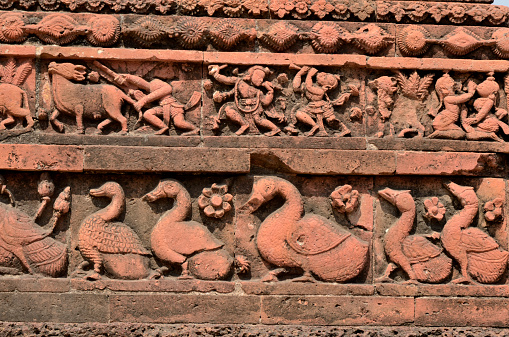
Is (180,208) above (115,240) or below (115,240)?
above

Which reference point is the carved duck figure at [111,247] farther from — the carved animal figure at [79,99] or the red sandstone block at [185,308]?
the carved animal figure at [79,99]

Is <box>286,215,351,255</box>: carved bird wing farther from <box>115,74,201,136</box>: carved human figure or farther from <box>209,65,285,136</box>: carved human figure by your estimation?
<box>115,74,201,136</box>: carved human figure

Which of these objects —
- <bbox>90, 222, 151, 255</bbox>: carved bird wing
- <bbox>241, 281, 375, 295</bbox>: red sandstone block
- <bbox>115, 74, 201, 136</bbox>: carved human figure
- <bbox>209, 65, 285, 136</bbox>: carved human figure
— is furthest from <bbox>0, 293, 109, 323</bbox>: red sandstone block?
<bbox>209, 65, 285, 136</bbox>: carved human figure

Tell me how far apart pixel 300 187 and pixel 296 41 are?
1.56 meters

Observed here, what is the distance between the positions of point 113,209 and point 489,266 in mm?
3849

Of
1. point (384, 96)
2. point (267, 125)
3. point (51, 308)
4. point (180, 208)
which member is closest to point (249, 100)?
point (267, 125)

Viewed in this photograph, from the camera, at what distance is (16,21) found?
6.41 metres

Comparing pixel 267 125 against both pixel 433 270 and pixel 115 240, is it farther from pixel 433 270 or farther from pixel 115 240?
pixel 433 270

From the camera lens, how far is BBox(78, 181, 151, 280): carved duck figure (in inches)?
243

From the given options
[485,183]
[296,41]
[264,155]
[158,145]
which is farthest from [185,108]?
[485,183]

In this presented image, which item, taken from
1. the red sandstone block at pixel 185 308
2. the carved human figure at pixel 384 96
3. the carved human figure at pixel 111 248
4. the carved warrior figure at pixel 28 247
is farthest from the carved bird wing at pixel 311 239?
the carved warrior figure at pixel 28 247

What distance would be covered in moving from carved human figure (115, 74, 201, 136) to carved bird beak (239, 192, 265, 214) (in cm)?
90

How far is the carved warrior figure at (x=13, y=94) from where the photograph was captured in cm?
632

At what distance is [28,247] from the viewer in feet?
20.2
